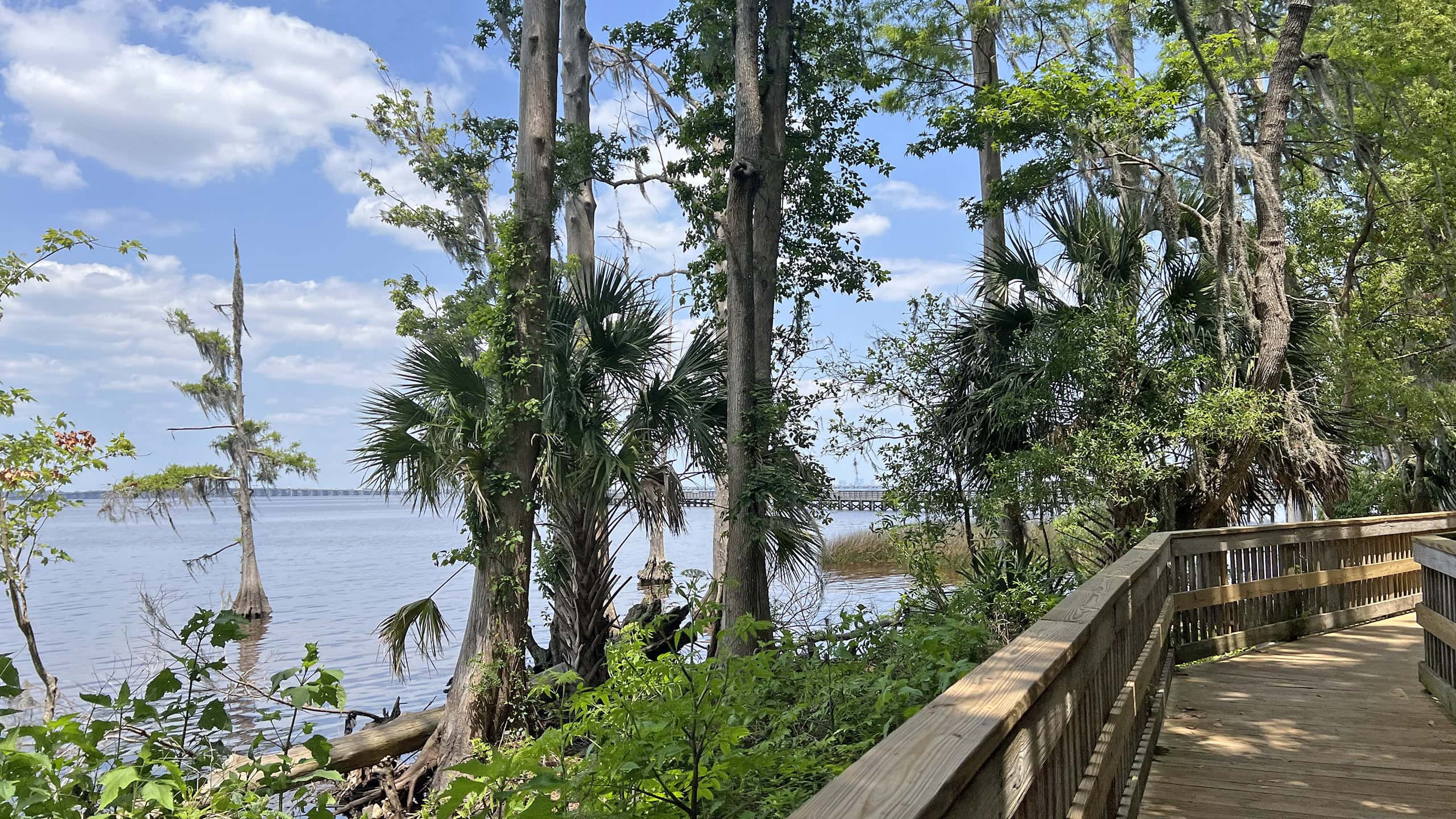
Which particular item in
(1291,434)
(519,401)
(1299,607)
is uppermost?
(519,401)

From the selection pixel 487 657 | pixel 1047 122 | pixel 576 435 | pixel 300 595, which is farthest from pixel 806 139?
pixel 300 595

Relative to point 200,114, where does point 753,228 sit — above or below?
below

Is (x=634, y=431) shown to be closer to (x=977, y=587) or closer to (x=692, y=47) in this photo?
(x=977, y=587)

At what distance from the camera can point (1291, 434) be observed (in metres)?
9.87

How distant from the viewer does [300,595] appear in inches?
1092

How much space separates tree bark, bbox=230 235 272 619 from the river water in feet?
2.41

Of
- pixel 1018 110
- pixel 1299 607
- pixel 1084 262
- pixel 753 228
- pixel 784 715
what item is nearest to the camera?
pixel 784 715

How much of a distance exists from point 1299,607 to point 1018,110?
7.68 metres

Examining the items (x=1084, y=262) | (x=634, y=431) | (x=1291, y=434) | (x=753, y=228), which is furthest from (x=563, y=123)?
(x=1291, y=434)

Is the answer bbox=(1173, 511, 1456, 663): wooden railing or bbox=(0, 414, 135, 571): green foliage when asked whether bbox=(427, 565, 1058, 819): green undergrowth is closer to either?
bbox=(1173, 511, 1456, 663): wooden railing

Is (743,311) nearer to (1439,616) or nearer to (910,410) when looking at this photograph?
(910,410)

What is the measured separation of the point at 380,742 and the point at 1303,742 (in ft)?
28.4

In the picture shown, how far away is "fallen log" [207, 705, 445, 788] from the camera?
372 inches

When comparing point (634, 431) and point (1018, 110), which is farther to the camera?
point (1018, 110)
